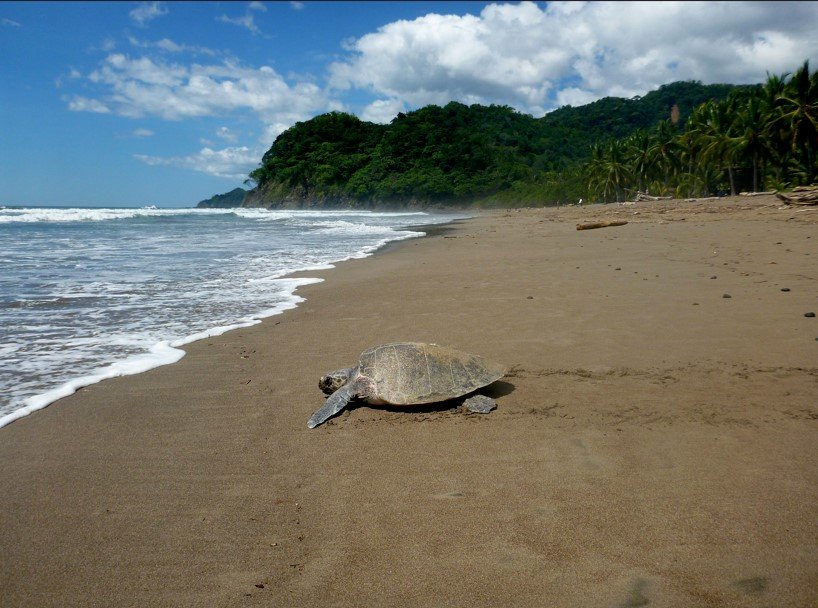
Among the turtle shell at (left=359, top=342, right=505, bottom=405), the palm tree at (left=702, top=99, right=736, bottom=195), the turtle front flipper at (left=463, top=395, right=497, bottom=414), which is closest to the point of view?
the turtle front flipper at (left=463, top=395, right=497, bottom=414)

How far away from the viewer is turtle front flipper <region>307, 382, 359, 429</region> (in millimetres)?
3633

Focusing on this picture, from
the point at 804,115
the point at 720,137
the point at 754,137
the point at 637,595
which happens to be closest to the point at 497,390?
the point at 637,595

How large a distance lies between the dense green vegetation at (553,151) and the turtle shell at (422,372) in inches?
1465

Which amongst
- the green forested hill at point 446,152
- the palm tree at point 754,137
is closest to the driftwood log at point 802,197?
the palm tree at point 754,137

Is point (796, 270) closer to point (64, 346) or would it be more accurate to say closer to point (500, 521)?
point (500, 521)

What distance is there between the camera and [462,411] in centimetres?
385

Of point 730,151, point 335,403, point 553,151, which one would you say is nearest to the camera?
point 335,403

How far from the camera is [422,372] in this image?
398 centimetres

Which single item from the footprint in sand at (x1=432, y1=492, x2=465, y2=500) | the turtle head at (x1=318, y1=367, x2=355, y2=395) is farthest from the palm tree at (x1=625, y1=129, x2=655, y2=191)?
the footprint in sand at (x1=432, y1=492, x2=465, y2=500)

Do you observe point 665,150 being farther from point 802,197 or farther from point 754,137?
point 802,197

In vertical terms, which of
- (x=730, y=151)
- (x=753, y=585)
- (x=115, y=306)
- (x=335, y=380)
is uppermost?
(x=730, y=151)

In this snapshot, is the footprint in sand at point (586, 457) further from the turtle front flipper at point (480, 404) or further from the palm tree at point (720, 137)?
the palm tree at point (720, 137)

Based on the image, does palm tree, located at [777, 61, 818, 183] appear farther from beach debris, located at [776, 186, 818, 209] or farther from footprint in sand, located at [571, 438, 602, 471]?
footprint in sand, located at [571, 438, 602, 471]

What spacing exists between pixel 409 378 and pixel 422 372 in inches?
4.6
